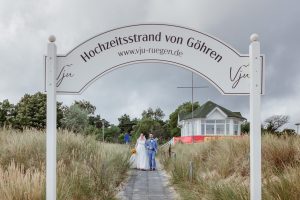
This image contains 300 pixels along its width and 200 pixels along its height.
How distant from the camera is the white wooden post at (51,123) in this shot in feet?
22.9

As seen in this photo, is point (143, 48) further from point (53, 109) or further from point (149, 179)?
point (149, 179)

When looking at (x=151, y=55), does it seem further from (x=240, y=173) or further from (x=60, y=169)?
(x=240, y=173)

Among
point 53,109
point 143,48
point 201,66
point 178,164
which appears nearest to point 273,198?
point 201,66

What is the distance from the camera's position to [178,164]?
567 inches

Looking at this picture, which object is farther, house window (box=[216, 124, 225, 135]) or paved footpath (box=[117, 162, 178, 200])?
house window (box=[216, 124, 225, 135])

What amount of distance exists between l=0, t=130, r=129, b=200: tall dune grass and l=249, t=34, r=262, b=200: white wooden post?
2.80m

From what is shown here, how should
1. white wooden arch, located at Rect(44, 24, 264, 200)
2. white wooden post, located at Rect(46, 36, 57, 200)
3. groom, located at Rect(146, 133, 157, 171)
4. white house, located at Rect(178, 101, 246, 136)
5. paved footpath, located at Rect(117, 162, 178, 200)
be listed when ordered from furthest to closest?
white house, located at Rect(178, 101, 246, 136) → groom, located at Rect(146, 133, 157, 171) → paved footpath, located at Rect(117, 162, 178, 200) → white wooden arch, located at Rect(44, 24, 264, 200) → white wooden post, located at Rect(46, 36, 57, 200)

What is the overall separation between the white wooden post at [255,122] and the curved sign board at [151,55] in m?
0.24

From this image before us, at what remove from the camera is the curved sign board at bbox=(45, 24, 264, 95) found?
7.39 metres

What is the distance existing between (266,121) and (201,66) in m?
17.4

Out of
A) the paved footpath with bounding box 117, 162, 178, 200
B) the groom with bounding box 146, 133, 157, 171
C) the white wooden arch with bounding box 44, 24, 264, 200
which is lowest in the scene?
the paved footpath with bounding box 117, 162, 178, 200

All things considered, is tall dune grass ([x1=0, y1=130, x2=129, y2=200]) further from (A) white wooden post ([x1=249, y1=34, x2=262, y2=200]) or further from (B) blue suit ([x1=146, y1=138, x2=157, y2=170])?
(B) blue suit ([x1=146, y1=138, x2=157, y2=170])

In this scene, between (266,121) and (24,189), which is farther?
(266,121)

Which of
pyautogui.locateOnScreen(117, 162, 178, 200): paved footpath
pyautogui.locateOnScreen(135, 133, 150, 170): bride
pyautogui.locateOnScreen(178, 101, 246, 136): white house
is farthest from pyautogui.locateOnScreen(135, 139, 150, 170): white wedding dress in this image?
pyautogui.locateOnScreen(178, 101, 246, 136): white house
